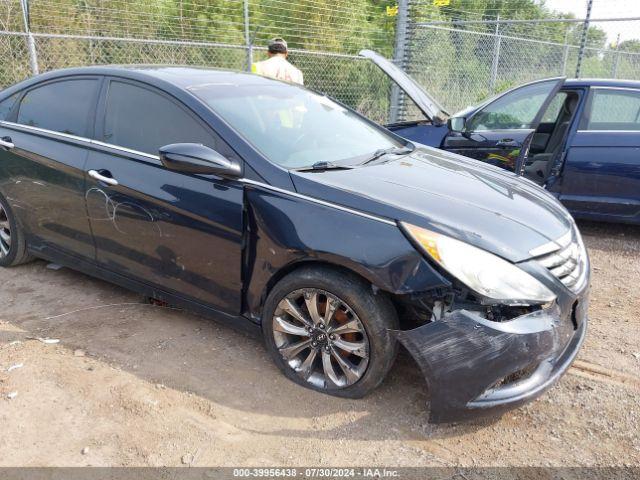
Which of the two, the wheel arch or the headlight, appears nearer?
the headlight

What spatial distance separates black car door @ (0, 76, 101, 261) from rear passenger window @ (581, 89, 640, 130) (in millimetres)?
4571

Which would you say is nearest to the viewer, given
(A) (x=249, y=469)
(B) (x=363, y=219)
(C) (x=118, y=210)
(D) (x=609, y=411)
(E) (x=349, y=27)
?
(A) (x=249, y=469)

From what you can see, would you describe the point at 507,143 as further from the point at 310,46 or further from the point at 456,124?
the point at 310,46

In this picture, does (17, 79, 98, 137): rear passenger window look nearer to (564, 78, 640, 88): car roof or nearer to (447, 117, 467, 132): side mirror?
(447, 117, 467, 132): side mirror

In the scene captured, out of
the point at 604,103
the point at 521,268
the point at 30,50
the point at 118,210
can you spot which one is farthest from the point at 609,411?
the point at 30,50

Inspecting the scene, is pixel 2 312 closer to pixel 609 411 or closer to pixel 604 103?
pixel 609 411

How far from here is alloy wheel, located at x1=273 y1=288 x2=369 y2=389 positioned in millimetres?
2590

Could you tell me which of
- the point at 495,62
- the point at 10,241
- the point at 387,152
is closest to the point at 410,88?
Answer: the point at 387,152

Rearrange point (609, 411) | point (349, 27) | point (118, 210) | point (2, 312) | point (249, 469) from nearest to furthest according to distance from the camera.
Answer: point (249, 469) < point (609, 411) < point (118, 210) < point (2, 312) < point (349, 27)

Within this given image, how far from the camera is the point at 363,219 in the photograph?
2.49 metres

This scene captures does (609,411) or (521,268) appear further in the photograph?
(609,411)

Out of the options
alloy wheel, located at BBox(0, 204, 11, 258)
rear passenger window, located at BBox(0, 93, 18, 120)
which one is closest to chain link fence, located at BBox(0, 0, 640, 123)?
rear passenger window, located at BBox(0, 93, 18, 120)

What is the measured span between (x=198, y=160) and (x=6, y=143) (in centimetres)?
200

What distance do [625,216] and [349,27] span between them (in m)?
8.49
